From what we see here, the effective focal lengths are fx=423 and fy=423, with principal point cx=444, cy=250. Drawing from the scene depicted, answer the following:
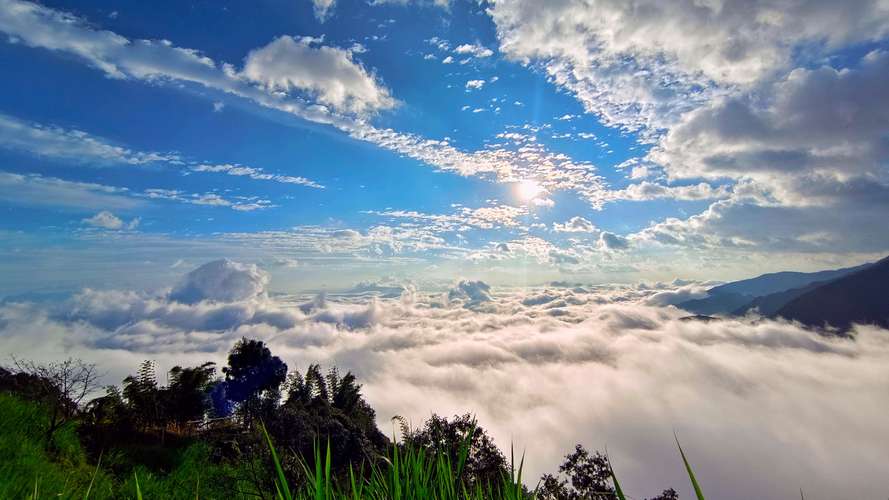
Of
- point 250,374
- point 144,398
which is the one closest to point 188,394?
point 144,398

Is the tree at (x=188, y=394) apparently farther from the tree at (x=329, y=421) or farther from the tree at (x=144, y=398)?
the tree at (x=329, y=421)

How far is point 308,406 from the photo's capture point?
46688mm

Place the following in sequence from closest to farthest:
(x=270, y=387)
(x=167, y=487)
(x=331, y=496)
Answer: (x=331, y=496)
(x=167, y=487)
(x=270, y=387)

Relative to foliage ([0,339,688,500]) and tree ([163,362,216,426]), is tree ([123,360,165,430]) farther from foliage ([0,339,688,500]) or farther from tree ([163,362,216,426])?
tree ([163,362,216,426])

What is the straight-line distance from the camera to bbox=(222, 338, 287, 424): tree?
62281 mm

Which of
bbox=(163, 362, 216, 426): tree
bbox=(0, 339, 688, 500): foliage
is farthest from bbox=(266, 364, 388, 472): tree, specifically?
bbox=(163, 362, 216, 426): tree

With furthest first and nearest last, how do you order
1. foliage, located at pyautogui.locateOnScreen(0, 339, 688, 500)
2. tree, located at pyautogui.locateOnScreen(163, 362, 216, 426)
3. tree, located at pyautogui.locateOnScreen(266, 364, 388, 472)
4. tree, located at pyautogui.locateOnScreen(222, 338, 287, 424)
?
tree, located at pyautogui.locateOnScreen(222, 338, 287, 424), tree, located at pyautogui.locateOnScreen(163, 362, 216, 426), tree, located at pyautogui.locateOnScreen(266, 364, 388, 472), foliage, located at pyautogui.locateOnScreen(0, 339, 688, 500)

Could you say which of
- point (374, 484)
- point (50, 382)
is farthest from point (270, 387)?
point (374, 484)

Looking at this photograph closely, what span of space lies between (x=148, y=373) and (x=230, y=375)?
97.1 feet

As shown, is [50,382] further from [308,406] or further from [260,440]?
[308,406]

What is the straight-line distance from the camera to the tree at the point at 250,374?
6228 centimetres

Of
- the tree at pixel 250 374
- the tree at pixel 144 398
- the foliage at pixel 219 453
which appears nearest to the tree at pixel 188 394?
the foliage at pixel 219 453

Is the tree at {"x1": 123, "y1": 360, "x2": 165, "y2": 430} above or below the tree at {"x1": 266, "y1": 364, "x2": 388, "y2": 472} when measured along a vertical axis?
above

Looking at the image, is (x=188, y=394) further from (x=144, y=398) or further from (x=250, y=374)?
(x=250, y=374)
